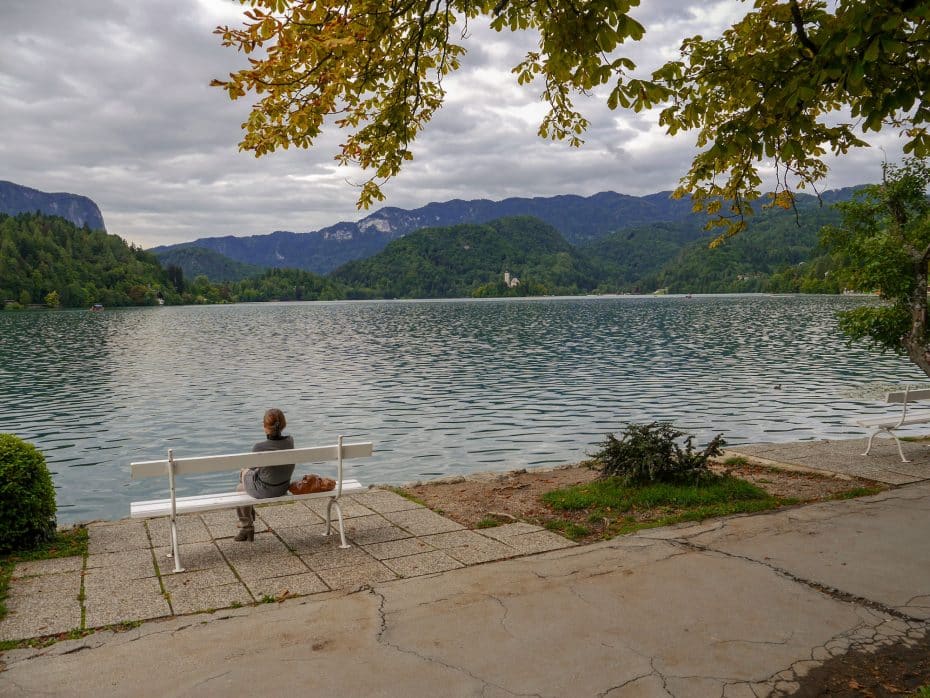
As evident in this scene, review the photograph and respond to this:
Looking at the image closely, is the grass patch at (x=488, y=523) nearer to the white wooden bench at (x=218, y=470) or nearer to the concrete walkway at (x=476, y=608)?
the concrete walkway at (x=476, y=608)

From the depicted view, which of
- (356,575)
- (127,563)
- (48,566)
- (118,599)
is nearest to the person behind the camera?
(118,599)

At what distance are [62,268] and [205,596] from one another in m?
197

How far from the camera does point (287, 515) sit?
841cm

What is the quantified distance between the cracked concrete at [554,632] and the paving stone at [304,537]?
903 mm

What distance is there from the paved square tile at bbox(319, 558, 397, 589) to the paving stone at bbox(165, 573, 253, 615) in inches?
28.7

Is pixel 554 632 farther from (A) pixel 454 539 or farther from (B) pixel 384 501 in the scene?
(B) pixel 384 501

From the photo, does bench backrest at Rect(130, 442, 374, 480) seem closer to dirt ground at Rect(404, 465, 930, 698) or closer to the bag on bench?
the bag on bench

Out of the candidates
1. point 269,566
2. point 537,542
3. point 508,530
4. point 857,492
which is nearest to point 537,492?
point 508,530

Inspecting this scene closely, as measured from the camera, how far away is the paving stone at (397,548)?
6850 millimetres

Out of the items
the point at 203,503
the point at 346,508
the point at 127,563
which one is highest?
the point at 203,503

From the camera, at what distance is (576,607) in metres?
5.28

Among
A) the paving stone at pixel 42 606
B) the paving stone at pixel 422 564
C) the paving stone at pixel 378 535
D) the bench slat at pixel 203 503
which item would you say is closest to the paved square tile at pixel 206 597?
the paving stone at pixel 42 606

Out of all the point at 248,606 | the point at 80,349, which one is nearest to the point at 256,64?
the point at 248,606

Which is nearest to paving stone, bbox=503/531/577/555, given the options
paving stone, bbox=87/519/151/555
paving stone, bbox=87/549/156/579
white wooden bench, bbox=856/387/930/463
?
paving stone, bbox=87/549/156/579
